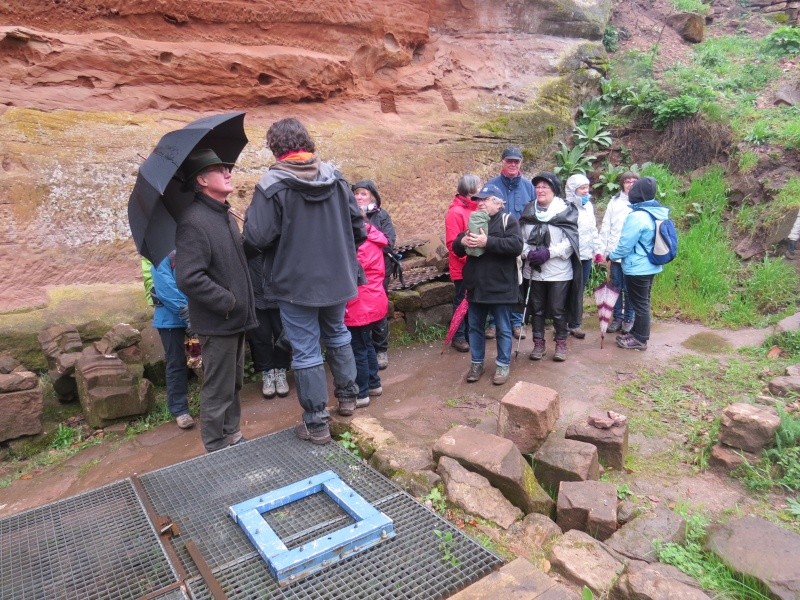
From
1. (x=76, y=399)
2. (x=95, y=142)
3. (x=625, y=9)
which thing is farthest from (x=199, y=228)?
(x=625, y=9)

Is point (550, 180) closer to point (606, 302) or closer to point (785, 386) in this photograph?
point (606, 302)

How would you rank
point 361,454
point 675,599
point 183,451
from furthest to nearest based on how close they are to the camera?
point 183,451 → point 361,454 → point 675,599

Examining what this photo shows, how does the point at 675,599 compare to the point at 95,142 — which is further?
the point at 95,142

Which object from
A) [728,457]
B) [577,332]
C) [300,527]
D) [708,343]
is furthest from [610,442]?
[708,343]

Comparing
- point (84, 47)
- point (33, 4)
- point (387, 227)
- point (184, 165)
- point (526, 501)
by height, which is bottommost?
point (526, 501)

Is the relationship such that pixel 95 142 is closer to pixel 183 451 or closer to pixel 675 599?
pixel 183 451

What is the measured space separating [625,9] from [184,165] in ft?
42.7

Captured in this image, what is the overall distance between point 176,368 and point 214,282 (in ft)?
5.06

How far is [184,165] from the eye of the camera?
344cm

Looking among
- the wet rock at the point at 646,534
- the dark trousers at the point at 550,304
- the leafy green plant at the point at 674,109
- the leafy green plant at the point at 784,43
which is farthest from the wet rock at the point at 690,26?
the wet rock at the point at 646,534

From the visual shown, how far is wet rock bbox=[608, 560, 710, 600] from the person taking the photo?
2.35 meters

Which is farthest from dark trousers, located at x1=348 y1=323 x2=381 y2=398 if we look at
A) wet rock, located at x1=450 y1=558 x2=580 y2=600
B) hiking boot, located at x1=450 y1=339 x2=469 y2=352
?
wet rock, located at x1=450 y1=558 x2=580 y2=600

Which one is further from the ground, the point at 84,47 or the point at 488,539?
the point at 84,47

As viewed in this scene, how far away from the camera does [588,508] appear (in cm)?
305
